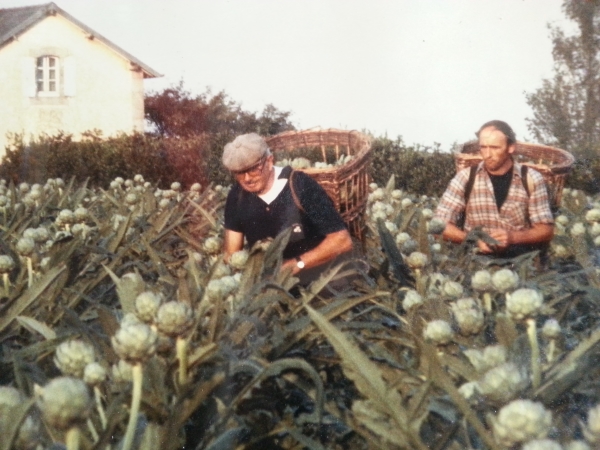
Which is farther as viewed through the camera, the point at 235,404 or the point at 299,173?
the point at 299,173

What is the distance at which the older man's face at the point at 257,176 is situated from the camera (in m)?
2.95

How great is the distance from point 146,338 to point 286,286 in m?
0.73

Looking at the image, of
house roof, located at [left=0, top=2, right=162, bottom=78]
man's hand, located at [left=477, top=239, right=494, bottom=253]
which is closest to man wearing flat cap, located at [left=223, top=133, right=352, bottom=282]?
man's hand, located at [left=477, top=239, right=494, bottom=253]

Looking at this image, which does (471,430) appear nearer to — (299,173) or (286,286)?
(286,286)

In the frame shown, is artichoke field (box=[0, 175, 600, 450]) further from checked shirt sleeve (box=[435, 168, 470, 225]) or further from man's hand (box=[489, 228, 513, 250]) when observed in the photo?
checked shirt sleeve (box=[435, 168, 470, 225])

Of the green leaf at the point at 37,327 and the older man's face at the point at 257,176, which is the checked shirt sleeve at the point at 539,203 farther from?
the green leaf at the point at 37,327

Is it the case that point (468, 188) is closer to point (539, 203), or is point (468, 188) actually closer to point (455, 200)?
point (455, 200)

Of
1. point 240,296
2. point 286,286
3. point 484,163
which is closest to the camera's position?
point 240,296

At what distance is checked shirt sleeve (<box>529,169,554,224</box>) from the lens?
3428mm

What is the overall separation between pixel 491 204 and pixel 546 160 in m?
1.68

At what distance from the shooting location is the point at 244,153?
2.89 meters

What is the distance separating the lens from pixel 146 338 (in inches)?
34.2

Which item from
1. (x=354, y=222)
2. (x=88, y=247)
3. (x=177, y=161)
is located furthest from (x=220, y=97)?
(x=88, y=247)

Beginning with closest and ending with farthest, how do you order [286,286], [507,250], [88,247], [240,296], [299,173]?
[240,296], [286,286], [88,247], [299,173], [507,250]
